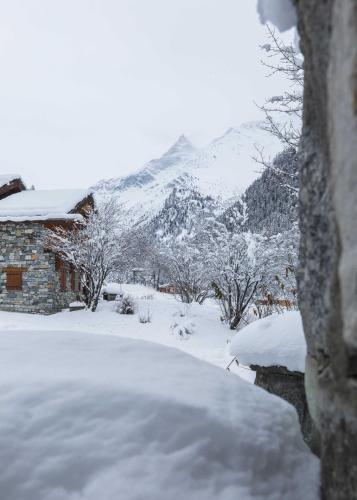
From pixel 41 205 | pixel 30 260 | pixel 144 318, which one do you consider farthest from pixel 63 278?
pixel 144 318

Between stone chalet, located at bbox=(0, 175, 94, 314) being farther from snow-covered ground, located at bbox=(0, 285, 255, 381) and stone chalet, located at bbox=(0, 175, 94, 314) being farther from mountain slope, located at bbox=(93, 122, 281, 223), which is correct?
mountain slope, located at bbox=(93, 122, 281, 223)

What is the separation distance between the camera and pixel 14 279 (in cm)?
1438

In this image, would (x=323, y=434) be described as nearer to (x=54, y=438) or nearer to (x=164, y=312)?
(x=54, y=438)

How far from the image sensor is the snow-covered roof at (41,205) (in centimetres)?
1402

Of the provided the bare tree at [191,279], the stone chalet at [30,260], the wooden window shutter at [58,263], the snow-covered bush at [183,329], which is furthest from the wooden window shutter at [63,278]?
the snow-covered bush at [183,329]

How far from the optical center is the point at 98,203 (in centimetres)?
1761

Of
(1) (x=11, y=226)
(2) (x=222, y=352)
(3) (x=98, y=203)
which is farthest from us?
(3) (x=98, y=203)

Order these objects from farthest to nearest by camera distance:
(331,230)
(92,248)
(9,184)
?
(9,184) < (92,248) < (331,230)

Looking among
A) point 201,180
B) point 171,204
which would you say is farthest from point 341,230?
point 201,180

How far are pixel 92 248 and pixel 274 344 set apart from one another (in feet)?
37.9

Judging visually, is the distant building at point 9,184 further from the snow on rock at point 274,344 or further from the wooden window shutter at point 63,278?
the snow on rock at point 274,344

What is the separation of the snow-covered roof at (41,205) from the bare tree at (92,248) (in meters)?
0.61

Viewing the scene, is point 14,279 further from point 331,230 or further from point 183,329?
point 331,230

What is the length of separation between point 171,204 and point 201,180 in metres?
50.2
